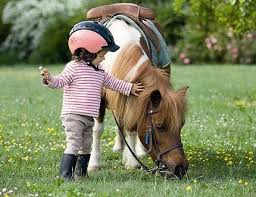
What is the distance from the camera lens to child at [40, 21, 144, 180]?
21.2 ft

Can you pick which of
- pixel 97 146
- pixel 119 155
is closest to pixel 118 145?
pixel 119 155

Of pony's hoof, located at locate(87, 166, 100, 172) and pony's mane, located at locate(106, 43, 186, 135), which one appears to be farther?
pony's hoof, located at locate(87, 166, 100, 172)

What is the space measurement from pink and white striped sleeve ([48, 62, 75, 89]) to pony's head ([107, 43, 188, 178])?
0.52 m

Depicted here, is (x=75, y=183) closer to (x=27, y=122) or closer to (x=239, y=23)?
(x=27, y=122)

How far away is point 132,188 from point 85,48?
1.32 metres

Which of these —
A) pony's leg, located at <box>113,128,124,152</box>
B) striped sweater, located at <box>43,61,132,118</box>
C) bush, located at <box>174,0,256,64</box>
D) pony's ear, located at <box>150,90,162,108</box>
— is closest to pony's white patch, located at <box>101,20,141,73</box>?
striped sweater, located at <box>43,61,132,118</box>

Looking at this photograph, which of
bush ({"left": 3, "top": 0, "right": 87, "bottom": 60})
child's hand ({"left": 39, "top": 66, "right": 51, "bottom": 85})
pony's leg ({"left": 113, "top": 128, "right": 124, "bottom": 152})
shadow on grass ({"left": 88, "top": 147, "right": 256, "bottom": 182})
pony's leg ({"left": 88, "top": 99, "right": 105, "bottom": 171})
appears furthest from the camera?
bush ({"left": 3, "top": 0, "right": 87, "bottom": 60})

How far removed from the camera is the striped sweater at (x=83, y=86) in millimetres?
6492

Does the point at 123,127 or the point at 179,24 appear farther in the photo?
the point at 179,24

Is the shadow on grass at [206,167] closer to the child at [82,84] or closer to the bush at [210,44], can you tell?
the child at [82,84]

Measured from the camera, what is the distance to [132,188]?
236 inches

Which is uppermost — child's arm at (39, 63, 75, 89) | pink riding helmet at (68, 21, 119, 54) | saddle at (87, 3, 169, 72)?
saddle at (87, 3, 169, 72)

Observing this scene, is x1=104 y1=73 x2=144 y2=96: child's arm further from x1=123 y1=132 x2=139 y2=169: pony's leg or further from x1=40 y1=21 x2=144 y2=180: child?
x1=123 y1=132 x2=139 y2=169: pony's leg

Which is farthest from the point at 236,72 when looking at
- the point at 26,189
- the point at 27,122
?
the point at 26,189
